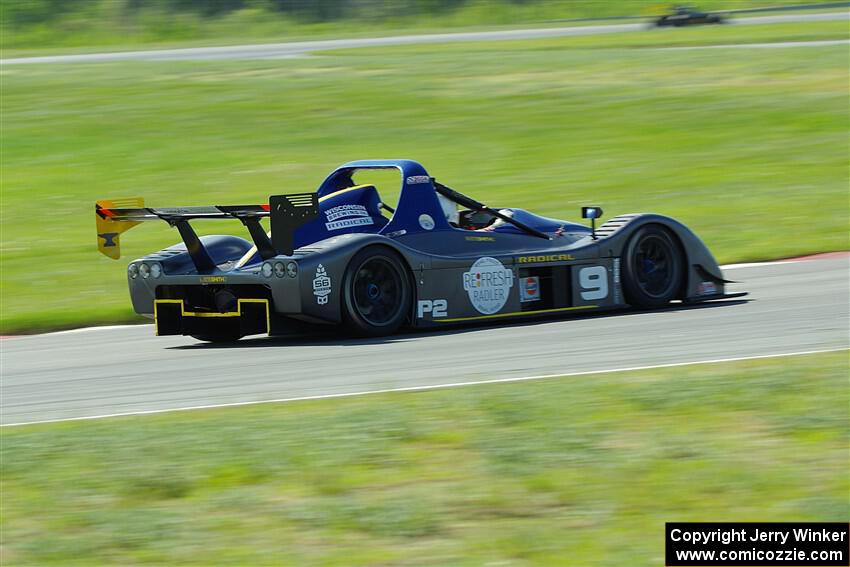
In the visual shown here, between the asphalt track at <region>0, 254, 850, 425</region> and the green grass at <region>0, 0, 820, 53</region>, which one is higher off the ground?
the green grass at <region>0, 0, 820, 53</region>

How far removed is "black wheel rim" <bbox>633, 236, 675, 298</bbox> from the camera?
1152cm

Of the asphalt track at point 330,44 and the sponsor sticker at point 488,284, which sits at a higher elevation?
the asphalt track at point 330,44

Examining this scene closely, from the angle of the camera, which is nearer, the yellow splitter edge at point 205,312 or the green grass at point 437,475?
the green grass at point 437,475

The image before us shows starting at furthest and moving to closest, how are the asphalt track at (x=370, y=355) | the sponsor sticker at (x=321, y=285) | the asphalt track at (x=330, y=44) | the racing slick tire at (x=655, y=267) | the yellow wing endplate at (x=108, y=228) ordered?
the asphalt track at (x=330, y=44) < the racing slick tire at (x=655, y=267) < the yellow wing endplate at (x=108, y=228) < the sponsor sticker at (x=321, y=285) < the asphalt track at (x=370, y=355)

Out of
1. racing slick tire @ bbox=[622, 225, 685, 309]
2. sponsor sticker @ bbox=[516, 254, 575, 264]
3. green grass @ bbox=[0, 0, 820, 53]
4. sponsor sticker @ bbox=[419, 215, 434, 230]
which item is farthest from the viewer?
green grass @ bbox=[0, 0, 820, 53]

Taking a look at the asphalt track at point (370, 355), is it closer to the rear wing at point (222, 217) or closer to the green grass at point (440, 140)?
the rear wing at point (222, 217)

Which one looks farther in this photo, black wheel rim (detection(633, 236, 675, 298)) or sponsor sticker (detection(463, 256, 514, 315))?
black wheel rim (detection(633, 236, 675, 298))

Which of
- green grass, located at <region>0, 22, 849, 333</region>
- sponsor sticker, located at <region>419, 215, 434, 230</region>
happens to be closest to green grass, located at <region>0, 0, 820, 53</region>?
green grass, located at <region>0, 22, 849, 333</region>

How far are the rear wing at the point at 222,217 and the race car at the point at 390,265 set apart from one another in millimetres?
12

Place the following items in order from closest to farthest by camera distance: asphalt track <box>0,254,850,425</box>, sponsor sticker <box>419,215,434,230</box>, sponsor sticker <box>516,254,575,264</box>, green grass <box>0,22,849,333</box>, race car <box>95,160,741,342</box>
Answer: asphalt track <box>0,254,850,425</box> → race car <box>95,160,741,342</box> → sponsor sticker <box>419,215,434,230</box> → sponsor sticker <box>516,254,575,264</box> → green grass <box>0,22,849,333</box>

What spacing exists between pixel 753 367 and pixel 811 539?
3.35m

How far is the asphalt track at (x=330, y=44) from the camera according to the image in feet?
135

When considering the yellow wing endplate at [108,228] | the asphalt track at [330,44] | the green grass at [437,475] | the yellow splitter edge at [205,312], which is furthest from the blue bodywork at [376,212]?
the asphalt track at [330,44]

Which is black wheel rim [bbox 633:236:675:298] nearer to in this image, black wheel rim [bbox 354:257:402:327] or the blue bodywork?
the blue bodywork
